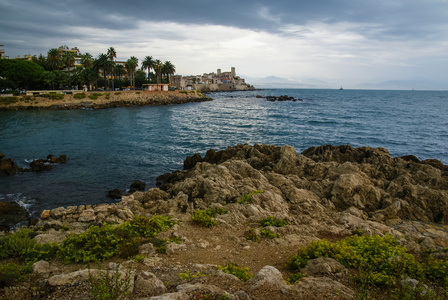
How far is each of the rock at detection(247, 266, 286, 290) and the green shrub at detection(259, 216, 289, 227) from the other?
440cm

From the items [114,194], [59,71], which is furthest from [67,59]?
[114,194]

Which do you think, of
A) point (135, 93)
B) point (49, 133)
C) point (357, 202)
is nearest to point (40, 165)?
point (49, 133)

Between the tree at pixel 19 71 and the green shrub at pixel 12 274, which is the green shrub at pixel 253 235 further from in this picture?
the tree at pixel 19 71

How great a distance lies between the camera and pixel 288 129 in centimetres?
4884

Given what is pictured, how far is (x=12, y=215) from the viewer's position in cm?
1638

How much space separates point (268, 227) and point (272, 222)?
0.64m

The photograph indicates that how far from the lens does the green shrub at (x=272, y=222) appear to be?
1159 cm

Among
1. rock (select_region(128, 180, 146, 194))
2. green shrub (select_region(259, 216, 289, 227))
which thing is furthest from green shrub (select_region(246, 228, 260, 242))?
rock (select_region(128, 180, 146, 194))

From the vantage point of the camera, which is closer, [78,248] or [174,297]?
[174,297]

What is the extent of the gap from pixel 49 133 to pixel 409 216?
46.4 metres

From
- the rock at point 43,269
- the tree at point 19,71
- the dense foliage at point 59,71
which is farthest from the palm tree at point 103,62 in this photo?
the rock at point 43,269

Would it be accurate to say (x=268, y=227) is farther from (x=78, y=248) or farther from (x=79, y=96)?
(x=79, y=96)

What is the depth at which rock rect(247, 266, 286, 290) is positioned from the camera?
6.65 metres

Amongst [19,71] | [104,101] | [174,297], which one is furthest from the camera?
[104,101]
